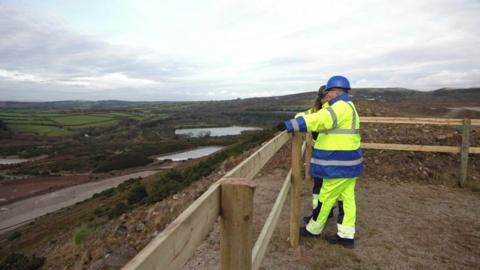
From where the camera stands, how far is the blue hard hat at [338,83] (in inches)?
145

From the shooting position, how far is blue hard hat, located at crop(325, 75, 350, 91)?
3.69 metres

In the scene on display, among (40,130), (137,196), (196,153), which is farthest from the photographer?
(40,130)

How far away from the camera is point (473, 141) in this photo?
8.38m

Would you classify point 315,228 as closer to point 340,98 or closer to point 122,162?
point 340,98

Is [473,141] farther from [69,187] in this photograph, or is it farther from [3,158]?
[3,158]

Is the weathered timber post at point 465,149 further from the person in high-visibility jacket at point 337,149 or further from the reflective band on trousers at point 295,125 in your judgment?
the reflective band on trousers at point 295,125

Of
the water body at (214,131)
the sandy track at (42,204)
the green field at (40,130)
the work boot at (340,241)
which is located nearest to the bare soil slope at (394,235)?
the work boot at (340,241)

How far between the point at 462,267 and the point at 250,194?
3.93m

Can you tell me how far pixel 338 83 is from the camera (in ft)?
12.2

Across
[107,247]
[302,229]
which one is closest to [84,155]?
[107,247]

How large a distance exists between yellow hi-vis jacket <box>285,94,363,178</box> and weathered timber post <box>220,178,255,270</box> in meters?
2.16

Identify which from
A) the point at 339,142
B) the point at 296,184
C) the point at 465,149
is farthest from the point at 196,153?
the point at 339,142

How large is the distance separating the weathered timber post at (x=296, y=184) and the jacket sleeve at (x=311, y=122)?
0.28 meters

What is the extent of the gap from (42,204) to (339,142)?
128 feet
